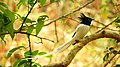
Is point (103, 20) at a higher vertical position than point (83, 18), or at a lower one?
higher

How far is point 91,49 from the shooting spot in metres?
3.33

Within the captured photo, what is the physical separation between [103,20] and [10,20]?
9.30 ft

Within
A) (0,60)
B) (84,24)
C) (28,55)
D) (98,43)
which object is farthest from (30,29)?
→ (98,43)

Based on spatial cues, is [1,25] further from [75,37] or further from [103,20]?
[103,20]

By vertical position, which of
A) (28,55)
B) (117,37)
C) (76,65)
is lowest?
(28,55)

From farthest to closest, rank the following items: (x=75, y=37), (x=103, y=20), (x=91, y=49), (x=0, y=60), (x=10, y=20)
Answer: (x=103, y=20), (x=91, y=49), (x=0, y=60), (x=75, y=37), (x=10, y=20)

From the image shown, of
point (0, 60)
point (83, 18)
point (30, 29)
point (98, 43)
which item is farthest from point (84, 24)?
point (98, 43)

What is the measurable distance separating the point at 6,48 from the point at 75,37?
2.21m

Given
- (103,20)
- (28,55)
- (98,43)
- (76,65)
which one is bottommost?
(28,55)

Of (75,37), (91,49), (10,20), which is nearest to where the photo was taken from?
(10,20)

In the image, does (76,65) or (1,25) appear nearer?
(1,25)

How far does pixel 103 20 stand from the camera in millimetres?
3639

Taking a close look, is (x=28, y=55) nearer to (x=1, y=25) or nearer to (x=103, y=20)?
(x=1, y=25)

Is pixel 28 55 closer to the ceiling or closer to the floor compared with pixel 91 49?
closer to the floor
